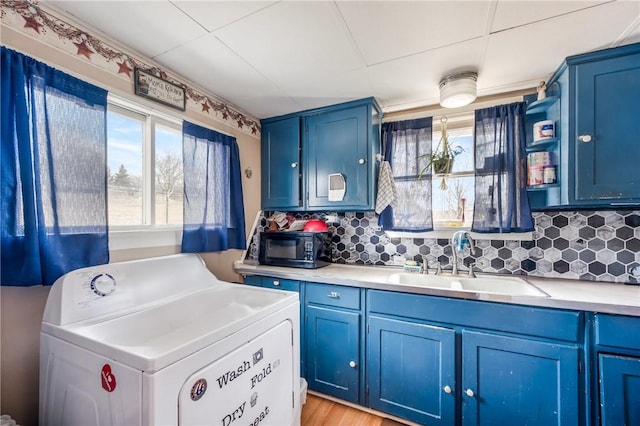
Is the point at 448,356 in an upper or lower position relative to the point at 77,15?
lower

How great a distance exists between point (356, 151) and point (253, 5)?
1219mm

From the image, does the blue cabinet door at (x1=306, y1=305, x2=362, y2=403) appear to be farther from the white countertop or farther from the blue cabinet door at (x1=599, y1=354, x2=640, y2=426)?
the blue cabinet door at (x1=599, y1=354, x2=640, y2=426)

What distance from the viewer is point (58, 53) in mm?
1265

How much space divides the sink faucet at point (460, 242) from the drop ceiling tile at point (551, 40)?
1090 millimetres

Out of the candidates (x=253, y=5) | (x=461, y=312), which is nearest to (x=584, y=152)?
(x=461, y=312)

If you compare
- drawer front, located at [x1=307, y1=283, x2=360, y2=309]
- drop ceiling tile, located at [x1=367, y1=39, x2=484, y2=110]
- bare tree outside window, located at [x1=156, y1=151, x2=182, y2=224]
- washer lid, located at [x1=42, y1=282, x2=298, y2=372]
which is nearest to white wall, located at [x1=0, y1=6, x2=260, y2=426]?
washer lid, located at [x1=42, y1=282, x2=298, y2=372]

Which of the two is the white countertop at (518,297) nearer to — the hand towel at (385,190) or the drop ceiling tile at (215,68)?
the hand towel at (385,190)

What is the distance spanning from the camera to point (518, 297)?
1.42 m

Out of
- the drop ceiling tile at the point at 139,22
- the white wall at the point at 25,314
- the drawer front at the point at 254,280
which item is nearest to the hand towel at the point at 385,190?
the drawer front at the point at 254,280

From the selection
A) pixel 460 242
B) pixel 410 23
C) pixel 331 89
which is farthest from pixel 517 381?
pixel 331 89

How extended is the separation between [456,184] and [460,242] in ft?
1.78

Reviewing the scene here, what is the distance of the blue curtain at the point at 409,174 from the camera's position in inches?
85.4

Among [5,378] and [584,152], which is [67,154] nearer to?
[5,378]

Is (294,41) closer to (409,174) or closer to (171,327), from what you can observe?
(409,174)
